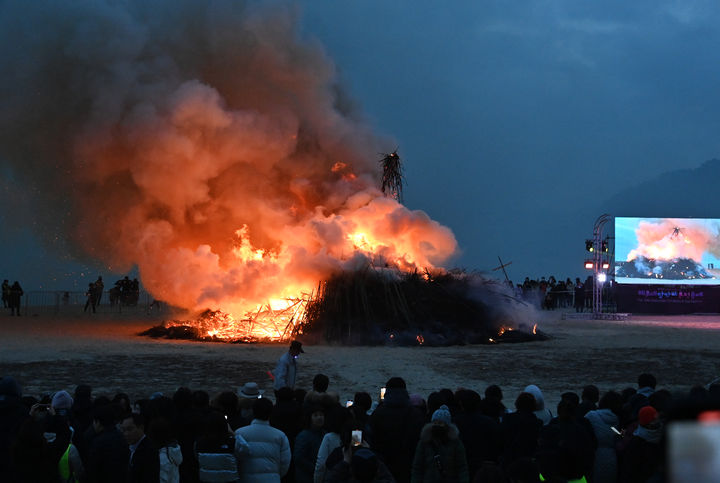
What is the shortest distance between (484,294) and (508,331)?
1567 millimetres

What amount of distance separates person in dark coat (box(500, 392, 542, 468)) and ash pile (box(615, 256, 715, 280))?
106ft

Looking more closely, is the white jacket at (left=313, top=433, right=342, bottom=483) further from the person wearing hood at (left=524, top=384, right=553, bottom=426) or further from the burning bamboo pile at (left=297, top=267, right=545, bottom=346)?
the burning bamboo pile at (left=297, top=267, right=545, bottom=346)

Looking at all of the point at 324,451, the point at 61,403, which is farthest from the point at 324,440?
the point at 61,403

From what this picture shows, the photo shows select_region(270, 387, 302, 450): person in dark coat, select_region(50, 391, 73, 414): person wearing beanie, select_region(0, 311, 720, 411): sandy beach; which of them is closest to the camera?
select_region(50, 391, 73, 414): person wearing beanie

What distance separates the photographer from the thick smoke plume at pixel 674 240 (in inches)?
1404

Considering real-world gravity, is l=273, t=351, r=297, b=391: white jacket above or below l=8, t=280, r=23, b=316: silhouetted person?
below

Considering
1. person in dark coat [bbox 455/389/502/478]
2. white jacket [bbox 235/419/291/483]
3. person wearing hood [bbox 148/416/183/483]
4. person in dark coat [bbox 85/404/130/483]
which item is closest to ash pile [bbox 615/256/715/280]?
person in dark coat [bbox 455/389/502/478]

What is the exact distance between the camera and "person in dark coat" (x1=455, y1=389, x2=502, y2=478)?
19.0ft

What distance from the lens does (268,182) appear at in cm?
2555

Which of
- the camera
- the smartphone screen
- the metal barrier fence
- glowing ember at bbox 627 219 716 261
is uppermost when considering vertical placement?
glowing ember at bbox 627 219 716 261

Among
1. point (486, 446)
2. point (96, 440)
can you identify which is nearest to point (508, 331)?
point (486, 446)

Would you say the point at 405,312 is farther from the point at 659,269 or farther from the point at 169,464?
the point at 659,269

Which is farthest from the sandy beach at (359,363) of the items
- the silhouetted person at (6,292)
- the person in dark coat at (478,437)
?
the silhouetted person at (6,292)

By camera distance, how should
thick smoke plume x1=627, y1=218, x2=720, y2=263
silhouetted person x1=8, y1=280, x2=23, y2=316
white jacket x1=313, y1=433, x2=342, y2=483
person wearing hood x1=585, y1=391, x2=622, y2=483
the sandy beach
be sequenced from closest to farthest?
white jacket x1=313, y1=433, x2=342, y2=483, person wearing hood x1=585, y1=391, x2=622, y2=483, the sandy beach, silhouetted person x1=8, y1=280, x2=23, y2=316, thick smoke plume x1=627, y1=218, x2=720, y2=263
